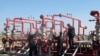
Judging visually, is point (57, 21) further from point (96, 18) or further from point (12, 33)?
point (96, 18)

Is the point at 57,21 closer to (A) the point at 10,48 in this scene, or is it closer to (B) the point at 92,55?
(A) the point at 10,48

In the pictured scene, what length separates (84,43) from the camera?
1719cm

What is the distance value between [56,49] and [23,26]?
6.12 metres

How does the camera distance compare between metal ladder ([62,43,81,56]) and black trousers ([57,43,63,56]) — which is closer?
metal ladder ([62,43,81,56])

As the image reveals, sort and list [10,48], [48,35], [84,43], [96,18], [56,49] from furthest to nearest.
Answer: [10,48]
[48,35]
[56,49]
[84,43]
[96,18]

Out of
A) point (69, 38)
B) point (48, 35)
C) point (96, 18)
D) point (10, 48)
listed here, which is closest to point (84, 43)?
point (69, 38)

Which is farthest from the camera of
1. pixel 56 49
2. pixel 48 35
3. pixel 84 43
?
pixel 48 35

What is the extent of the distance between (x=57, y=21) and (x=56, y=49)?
2.92 metres

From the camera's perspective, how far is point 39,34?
62.5 feet

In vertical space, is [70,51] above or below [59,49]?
below

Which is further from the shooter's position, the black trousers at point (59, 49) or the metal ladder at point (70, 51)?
the black trousers at point (59, 49)

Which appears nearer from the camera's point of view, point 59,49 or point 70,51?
point 59,49

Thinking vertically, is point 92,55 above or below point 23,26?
below

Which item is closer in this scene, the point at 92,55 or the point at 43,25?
the point at 92,55
